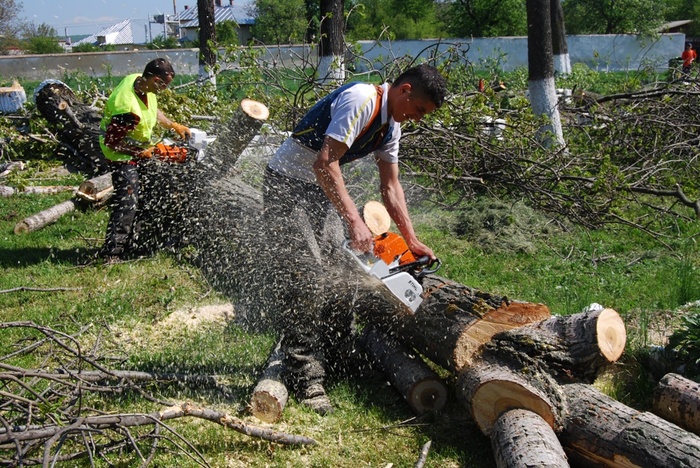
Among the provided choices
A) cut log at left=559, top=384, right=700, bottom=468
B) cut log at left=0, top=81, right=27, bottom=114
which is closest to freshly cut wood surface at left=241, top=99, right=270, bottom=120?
cut log at left=559, top=384, right=700, bottom=468

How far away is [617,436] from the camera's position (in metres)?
3.20

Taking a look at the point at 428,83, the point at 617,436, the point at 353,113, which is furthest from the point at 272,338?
the point at 617,436

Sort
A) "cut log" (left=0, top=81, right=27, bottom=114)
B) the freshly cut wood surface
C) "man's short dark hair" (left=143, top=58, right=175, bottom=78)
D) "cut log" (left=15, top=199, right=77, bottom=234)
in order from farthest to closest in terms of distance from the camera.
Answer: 1. "cut log" (left=0, top=81, right=27, bottom=114)
2. "cut log" (left=15, top=199, right=77, bottom=234)
3. "man's short dark hair" (left=143, top=58, right=175, bottom=78)
4. the freshly cut wood surface

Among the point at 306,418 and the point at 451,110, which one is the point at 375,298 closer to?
the point at 306,418

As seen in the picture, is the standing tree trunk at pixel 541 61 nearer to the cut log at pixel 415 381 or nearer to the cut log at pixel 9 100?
the cut log at pixel 415 381

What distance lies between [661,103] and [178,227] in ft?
19.9

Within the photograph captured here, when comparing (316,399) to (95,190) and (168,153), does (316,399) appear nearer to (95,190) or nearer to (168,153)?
(168,153)

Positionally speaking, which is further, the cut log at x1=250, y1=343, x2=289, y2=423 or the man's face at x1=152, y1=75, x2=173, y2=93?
the man's face at x1=152, y1=75, x2=173, y2=93

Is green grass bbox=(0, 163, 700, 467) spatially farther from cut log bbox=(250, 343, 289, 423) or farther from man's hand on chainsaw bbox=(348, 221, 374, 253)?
man's hand on chainsaw bbox=(348, 221, 374, 253)

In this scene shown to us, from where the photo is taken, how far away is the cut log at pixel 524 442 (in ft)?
9.88

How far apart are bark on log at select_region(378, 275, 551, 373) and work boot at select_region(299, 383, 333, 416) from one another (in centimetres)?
64

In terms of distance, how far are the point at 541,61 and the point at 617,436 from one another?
22.0ft

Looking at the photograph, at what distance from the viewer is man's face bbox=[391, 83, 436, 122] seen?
377 cm

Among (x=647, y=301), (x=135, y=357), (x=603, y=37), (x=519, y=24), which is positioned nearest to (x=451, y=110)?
(x=647, y=301)
